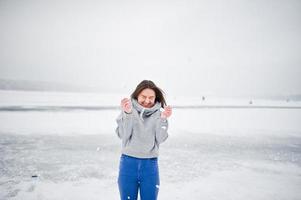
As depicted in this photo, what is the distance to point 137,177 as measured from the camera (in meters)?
2.62

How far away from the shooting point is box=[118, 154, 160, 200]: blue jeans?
2.60 m

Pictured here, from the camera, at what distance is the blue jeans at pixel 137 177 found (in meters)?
2.60

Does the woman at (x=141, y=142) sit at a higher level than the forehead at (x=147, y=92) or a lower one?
lower

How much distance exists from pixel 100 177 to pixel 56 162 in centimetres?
168

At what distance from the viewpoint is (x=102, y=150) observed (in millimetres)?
8305

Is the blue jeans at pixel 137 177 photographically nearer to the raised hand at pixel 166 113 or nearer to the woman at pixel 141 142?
the woman at pixel 141 142

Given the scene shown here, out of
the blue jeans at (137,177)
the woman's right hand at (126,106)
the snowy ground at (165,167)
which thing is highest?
the woman's right hand at (126,106)

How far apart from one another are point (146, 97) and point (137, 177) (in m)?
0.83

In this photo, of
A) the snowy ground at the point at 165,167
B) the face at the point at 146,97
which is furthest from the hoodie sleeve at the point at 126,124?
the snowy ground at the point at 165,167

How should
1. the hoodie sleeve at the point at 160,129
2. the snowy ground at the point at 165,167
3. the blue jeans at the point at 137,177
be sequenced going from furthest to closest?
1. the snowy ground at the point at 165,167
2. the hoodie sleeve at the point at 160,129
3. the blue jeans at the point at 137,177

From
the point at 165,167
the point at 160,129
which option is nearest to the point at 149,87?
the point at 160,129

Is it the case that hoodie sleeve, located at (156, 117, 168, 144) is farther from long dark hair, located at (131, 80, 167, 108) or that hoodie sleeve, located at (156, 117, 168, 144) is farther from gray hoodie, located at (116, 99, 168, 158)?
long dark hair, located at (131, 80, 167, 108)

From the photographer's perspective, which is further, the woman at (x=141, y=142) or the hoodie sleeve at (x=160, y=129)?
the hoodie sleeve at (x=160, y=129)

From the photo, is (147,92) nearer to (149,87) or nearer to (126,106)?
(149,87)
